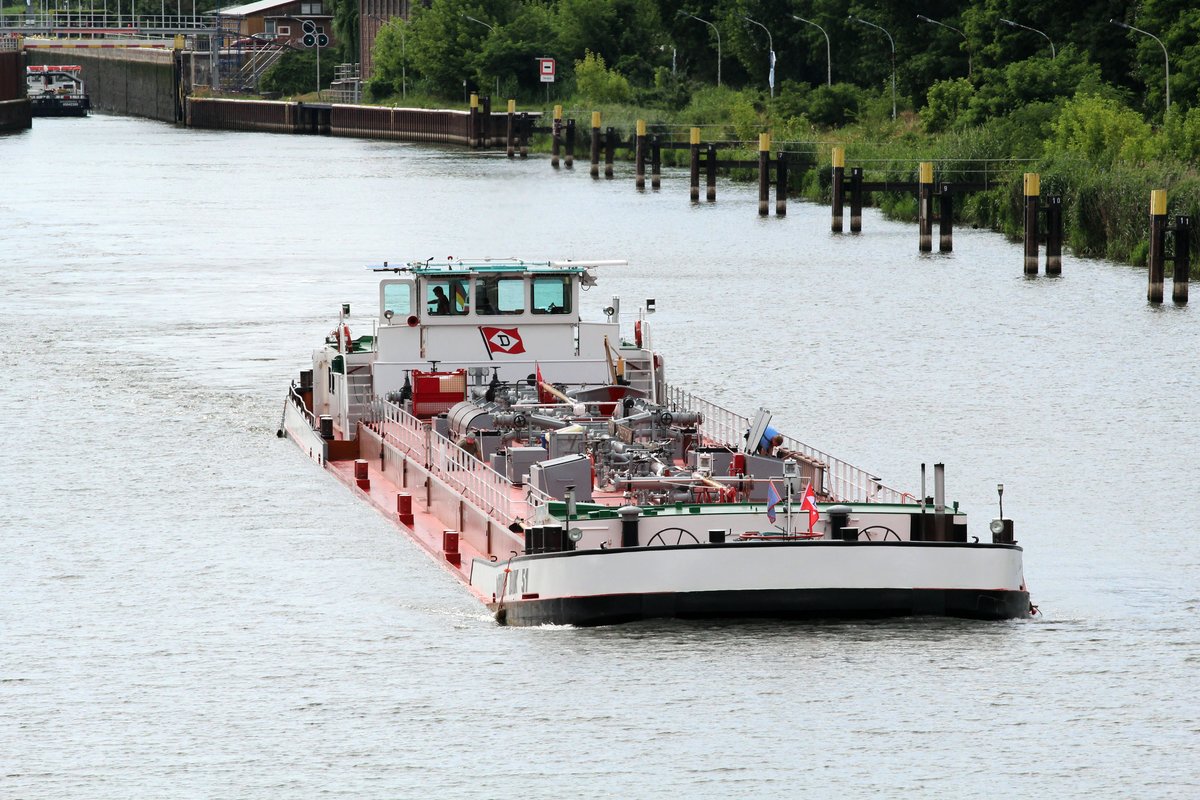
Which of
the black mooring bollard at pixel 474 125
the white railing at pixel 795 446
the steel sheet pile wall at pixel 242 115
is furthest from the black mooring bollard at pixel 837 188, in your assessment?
the steel sheet pile wall at pixel 242 115

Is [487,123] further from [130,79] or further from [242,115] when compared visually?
[130,79]

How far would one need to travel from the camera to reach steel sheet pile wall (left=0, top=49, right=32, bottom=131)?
141750 mm

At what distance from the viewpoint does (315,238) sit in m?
70.9

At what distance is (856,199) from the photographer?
68.1m

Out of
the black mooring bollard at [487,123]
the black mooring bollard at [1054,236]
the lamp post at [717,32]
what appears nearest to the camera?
the black mooring bollard at [1054,236]

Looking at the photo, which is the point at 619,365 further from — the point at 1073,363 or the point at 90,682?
the point at 1073,363

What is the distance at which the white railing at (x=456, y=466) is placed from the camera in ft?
83.4

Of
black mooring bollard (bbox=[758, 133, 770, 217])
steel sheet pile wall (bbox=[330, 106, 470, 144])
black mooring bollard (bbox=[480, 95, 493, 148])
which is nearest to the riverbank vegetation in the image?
steel sheet pile wall (bbox=[330, 106, 470, 144])

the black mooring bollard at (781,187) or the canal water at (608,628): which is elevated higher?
the black mooring bollard at (781,187)

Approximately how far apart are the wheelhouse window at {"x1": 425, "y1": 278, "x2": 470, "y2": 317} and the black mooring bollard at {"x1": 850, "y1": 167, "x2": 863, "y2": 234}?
122 ft

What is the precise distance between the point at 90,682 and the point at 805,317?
99.7 ft

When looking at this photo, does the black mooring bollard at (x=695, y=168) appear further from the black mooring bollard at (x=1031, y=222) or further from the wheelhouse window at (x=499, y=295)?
the wheelhouse window at (x=499, y=295)

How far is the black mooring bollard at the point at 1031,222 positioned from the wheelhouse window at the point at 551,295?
89.8 feet

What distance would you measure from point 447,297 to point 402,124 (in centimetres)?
10552
